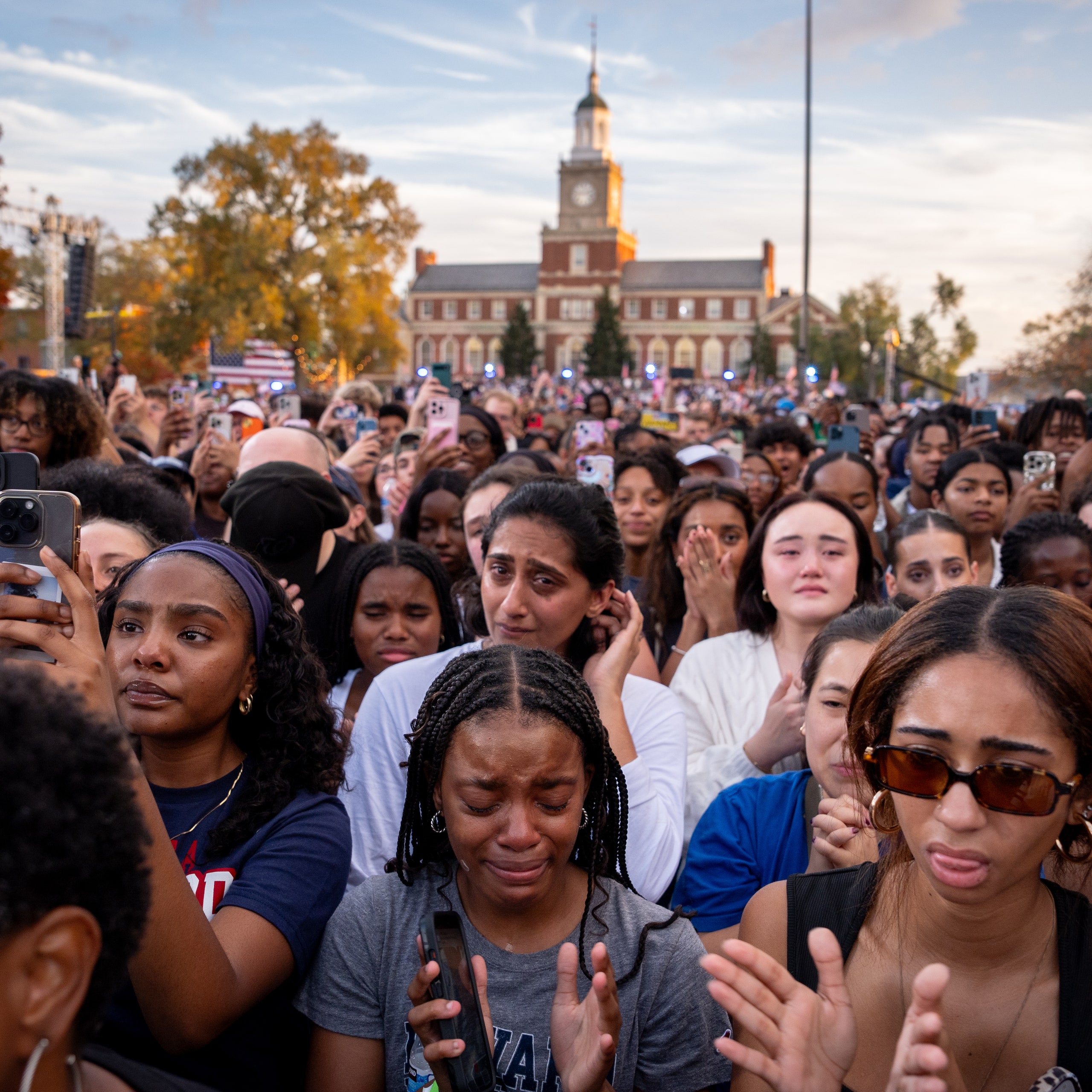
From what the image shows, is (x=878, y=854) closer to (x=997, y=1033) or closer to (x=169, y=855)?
(x=997, y=1033)

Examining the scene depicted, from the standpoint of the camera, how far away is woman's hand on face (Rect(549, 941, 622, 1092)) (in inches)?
67.4

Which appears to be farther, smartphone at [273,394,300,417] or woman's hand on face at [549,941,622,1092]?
smartphone at [273,394,300,417]

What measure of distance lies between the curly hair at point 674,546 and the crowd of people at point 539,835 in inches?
43.5

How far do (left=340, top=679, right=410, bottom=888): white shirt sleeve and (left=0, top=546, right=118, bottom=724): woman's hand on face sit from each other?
108cm

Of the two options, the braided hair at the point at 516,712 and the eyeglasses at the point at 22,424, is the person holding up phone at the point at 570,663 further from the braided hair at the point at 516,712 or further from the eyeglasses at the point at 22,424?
the eyeglasses at the point at 22,424

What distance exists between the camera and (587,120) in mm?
95062

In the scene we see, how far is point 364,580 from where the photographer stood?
3938mm

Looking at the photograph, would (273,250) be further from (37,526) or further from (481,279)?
(481,279)

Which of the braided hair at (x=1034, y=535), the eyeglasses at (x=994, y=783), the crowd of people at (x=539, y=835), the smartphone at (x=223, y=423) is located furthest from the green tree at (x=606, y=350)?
the eyeglasses at (x=994, y=783)

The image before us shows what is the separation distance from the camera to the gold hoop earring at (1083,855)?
187 cm

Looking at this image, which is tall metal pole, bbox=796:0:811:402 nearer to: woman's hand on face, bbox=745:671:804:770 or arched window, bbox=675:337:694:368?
woman's hand on face, bbox=745:671:804:770

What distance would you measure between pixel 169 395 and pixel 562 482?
786 cm

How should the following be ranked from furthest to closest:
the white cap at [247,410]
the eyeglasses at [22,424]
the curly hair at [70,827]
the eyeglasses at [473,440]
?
the white cap at [247,410] < the eyeglasses at [473,440] < the eyeglasses at [22,424] < the curly hair at [70,827]

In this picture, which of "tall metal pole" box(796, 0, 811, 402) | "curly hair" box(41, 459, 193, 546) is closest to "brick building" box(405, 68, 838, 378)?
"tall metal pole" box(796, 0, 811, 402)
